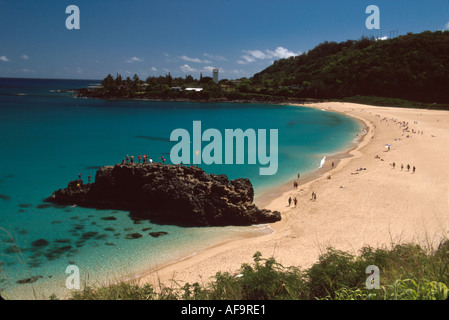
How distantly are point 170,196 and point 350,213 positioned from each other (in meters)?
13.2

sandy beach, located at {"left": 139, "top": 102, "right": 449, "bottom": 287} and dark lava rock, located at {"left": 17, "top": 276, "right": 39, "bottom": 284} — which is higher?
sandy beach, located at {"left": 139, "top": 102, "right": 449, "bottom": 287}

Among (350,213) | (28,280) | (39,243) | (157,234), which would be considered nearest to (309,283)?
(157,234)

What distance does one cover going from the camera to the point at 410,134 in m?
50.9

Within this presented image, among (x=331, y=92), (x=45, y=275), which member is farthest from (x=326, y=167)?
(x=331, y=92)

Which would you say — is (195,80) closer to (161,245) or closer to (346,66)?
(346,66)

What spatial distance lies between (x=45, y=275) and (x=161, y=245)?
6.04 metres

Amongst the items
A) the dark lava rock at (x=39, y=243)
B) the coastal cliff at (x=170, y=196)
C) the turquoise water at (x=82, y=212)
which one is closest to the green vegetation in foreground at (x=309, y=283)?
the turquoise water at (x=82, y=212)

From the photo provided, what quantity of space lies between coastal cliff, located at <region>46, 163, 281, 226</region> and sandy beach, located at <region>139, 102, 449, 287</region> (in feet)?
9.23

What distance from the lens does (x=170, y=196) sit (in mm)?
21109

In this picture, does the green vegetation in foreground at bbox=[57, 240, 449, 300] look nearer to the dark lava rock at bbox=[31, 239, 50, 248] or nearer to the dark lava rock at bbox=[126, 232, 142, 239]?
the dark lava rock at bbox=[126, 232, 142, 239]

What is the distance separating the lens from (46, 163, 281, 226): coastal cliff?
810 inches

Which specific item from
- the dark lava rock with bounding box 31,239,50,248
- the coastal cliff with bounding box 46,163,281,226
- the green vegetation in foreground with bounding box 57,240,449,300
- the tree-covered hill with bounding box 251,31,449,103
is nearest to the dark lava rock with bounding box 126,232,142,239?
the coastal cliff with bounding box 46,163,281,226

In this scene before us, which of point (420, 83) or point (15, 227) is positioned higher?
point (420, 83)

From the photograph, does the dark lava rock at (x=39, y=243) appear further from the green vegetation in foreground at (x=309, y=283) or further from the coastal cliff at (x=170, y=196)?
the green vegetation in foreground at (x=309, y=283)
